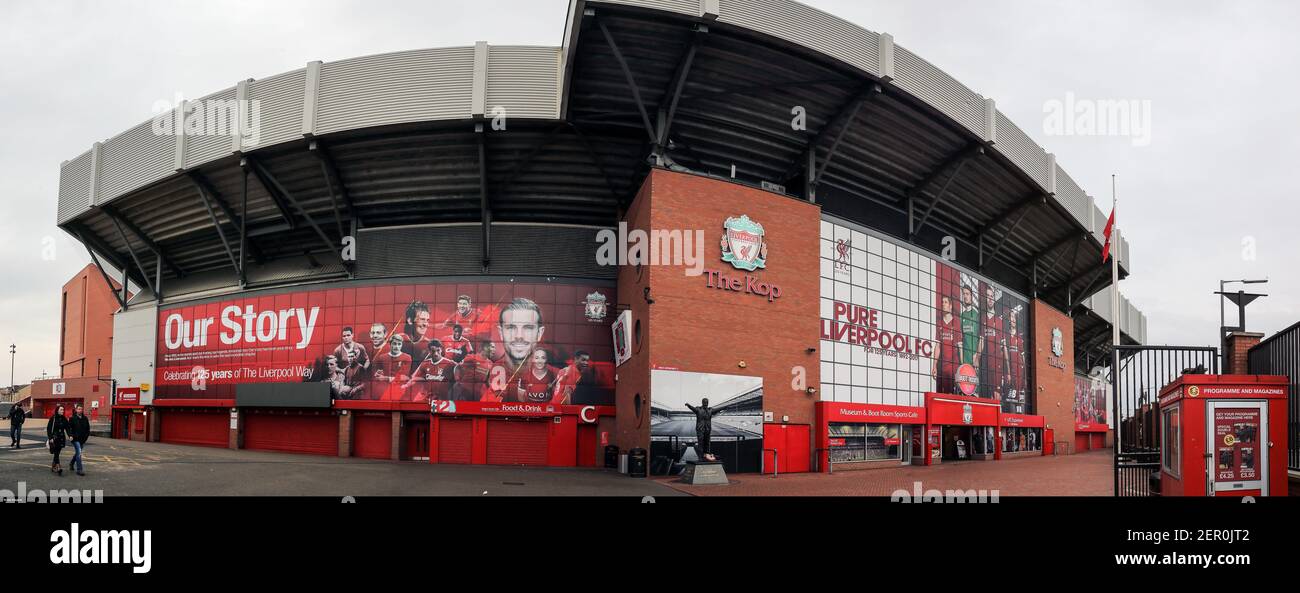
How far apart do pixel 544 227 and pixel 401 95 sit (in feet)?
26.5

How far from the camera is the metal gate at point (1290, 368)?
40.3 ft

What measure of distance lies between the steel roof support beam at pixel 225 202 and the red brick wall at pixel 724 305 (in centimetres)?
1847

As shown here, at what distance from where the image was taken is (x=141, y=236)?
4019cm

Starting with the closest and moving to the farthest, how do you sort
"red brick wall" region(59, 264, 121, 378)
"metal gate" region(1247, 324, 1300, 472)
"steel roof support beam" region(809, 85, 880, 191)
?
"metal gate" region(1247, 324, 1300, 472)
"steel roof support beam" region(809, 85, 880, 191)
"red brick wall" region(59, 264, 121, 378)

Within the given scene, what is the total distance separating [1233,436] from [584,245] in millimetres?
25142

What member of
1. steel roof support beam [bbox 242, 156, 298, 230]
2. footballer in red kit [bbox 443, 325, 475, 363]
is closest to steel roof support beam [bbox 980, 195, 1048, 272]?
footballer in red kit [bbox 443, 325, 475, 363]

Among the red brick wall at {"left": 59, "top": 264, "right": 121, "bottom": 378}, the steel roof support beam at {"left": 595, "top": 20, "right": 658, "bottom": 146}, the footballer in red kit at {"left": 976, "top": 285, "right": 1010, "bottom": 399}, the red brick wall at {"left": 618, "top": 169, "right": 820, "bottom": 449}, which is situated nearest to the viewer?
the steel roof support beam at {"left": 595, "top": 20, "right": 658, "bottom": 146}

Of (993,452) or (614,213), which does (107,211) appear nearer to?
(614,213)

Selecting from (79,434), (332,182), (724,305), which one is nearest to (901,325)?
(724,305)

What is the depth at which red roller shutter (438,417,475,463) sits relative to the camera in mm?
32438

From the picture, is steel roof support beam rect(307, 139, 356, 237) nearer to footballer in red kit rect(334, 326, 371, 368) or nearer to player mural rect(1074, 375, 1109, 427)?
footballer in red kit rect(334, 326, 371, 368)

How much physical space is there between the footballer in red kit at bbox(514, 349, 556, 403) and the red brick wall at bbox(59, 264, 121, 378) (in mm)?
40735

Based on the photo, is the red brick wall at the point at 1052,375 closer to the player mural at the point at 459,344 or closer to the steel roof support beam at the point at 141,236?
the player mural at the point at 459,344

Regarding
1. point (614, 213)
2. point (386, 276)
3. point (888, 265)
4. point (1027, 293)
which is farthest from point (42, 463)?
point (1027, 293)
